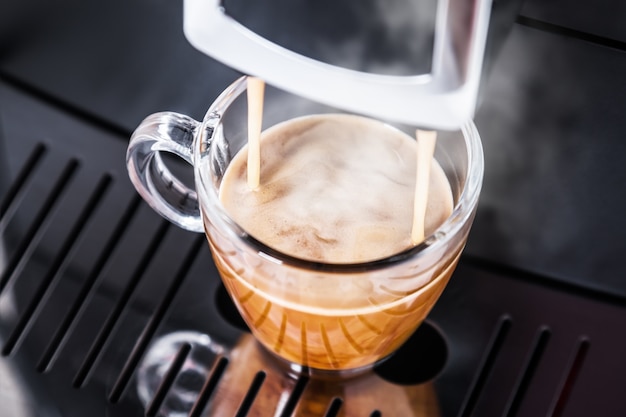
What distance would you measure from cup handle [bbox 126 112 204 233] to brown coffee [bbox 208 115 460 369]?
4cm

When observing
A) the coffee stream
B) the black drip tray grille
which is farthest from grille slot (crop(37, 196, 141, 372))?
the coffee stream

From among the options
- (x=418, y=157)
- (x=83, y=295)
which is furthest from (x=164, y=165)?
(x=418, y=157)

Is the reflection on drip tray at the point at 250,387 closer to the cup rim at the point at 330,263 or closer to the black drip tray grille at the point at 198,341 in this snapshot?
the black drip tray grille at the point at 198,341

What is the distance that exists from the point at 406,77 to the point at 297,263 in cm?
17

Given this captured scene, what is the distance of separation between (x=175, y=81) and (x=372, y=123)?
0.42 feet

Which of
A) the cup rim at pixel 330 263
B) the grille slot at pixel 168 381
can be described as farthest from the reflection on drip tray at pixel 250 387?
the cup rim at pixel 330 263

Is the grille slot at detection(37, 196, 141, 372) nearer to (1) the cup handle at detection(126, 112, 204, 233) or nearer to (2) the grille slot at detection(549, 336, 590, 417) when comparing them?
(1) the cup handle at detection(126, 112, 204, 233)

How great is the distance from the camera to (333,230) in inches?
20.8

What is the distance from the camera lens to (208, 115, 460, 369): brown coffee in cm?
50

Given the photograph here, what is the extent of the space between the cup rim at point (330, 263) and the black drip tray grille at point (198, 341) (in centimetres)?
9

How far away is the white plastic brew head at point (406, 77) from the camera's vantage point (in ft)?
1.01

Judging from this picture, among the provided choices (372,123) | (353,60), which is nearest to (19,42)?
(372,123)

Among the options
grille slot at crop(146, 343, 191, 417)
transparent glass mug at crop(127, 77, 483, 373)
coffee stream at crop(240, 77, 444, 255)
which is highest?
coffee stream at crop(240, 77, 444, 255)

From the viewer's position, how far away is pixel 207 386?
55cm
